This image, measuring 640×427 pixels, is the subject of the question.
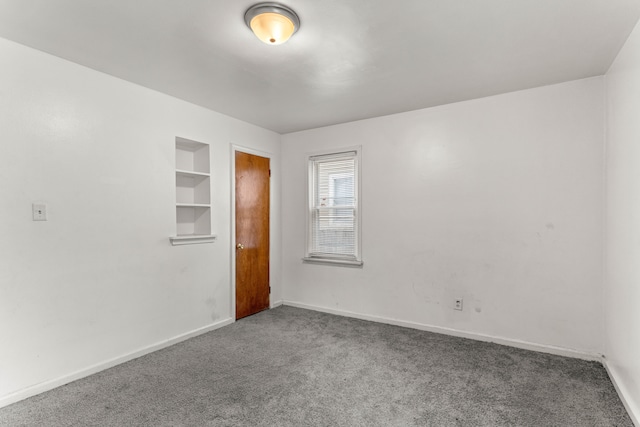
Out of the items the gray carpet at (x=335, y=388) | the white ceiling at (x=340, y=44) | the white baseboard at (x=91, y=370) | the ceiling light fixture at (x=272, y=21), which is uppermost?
the white ceiling at (x=340, y=44)

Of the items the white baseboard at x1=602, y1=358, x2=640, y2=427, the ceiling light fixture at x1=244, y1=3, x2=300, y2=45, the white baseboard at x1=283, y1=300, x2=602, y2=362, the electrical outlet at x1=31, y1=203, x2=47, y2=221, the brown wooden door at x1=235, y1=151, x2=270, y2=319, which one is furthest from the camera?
the brown wooden door at x1=235, y1=151, x2=270, y2=319

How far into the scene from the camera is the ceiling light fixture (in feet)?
6.25

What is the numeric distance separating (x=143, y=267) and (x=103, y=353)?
0.75m

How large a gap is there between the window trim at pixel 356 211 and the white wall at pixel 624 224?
2351 mm

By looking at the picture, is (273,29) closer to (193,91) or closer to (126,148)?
(193,91)

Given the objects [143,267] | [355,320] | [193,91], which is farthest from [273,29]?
[355,320]

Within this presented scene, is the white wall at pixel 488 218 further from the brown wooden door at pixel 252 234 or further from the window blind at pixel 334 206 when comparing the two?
the brown wooden door at pixel 252 234

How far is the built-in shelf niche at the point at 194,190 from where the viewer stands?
3738mm

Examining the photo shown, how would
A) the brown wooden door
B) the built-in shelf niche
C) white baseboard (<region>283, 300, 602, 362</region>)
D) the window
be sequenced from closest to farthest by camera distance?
white baseboard (<region>283, 300, 602, 362</region>)
the built-in shelf niche
the brown wooden door
the window

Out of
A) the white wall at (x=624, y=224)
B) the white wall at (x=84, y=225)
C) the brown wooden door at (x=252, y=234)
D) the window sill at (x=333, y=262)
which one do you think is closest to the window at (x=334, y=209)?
the window sill at (x=333, y=262)

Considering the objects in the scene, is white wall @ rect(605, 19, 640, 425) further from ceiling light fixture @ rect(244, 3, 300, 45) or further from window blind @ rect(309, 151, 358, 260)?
window blind @ rect(309, 151, 358, 260)

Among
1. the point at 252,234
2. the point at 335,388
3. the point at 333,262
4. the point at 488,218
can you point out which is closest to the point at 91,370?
the point at 335,388

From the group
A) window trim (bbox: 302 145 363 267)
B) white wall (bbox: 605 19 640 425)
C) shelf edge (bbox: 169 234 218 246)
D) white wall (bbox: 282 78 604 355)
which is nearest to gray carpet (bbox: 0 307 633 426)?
white wall (bbox: 605 19 640 425)

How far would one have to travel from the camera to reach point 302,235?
466 cm
